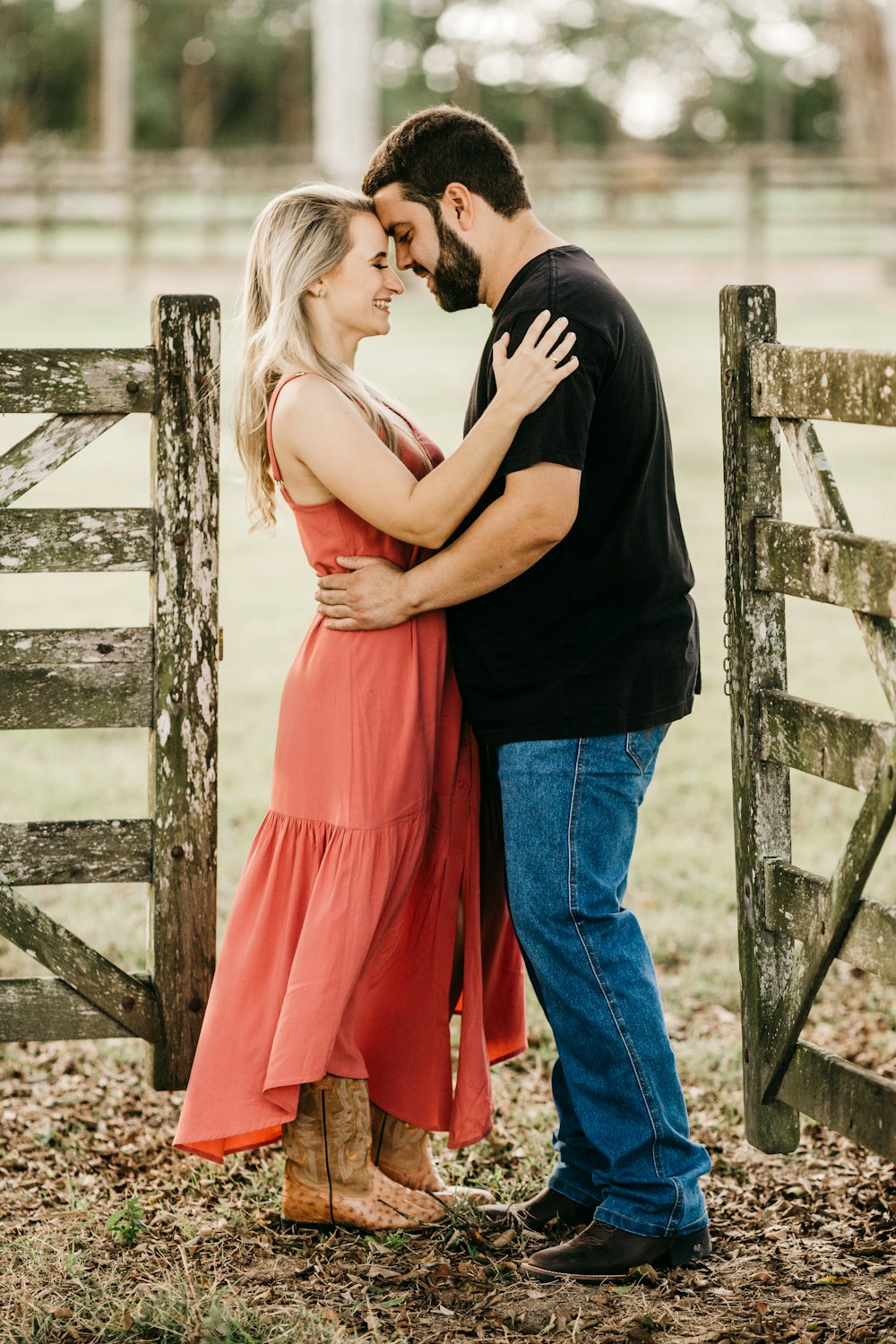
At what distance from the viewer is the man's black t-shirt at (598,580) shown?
11.0 feet

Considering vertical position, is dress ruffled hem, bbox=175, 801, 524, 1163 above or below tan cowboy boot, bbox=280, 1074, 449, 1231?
above

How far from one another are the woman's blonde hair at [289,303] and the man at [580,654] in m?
0.17

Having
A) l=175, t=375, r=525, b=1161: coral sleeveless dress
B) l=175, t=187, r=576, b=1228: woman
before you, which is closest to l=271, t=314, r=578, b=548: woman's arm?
l=175, t=187, r=576, b=1228: woman

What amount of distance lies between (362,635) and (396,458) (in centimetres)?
41

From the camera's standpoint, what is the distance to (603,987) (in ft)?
11.3

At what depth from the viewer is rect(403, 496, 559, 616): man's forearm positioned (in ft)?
10.8

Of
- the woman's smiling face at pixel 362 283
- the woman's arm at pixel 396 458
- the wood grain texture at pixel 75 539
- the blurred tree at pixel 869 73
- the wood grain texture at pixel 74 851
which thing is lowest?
the wood grain texture at pixel 74 851

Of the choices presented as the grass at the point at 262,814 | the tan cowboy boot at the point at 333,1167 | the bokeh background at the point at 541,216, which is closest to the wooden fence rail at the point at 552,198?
the bokeh background at the point at 541,216

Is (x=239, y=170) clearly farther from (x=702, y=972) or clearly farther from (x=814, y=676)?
(x=702, y=972)

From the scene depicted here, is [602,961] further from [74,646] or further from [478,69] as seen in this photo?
[478,69]

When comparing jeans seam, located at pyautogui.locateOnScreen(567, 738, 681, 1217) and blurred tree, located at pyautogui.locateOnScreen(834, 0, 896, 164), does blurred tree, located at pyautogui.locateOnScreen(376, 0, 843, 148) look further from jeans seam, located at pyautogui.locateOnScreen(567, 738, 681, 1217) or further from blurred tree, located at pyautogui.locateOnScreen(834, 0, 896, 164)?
jeans seam, located at pyautogui.locateOnScreen(567, 738, 681, 1217)

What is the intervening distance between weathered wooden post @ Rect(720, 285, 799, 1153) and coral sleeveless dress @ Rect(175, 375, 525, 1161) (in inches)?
25.5

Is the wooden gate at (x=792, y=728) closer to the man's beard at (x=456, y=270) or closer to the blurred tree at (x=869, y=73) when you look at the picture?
the man's beard at (x=456, y=270)

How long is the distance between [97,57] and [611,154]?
44.3ft
